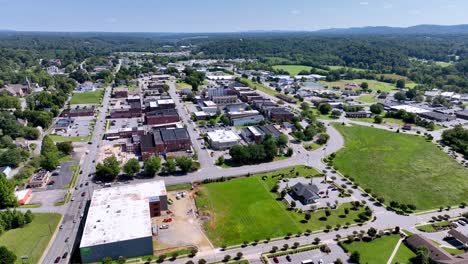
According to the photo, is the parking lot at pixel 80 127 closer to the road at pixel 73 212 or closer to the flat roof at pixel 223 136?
the road at pixel 73 212

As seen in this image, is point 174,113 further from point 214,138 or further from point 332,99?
point 332,99

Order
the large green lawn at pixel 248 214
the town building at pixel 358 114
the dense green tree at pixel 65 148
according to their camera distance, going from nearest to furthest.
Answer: the large green lawn at pixel 248 214 < the dense green tree at pixel 65 148 < the town building at pixel 358 114

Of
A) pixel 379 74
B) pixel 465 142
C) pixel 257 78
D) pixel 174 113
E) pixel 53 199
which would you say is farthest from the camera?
pixel 379 74

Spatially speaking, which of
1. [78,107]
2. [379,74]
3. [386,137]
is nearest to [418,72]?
[379,74]

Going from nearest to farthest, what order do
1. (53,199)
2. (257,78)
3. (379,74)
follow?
1. (53,199)
2. (257,78)
3. (379,74)

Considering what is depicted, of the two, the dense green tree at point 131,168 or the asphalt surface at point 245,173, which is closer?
the asphalt surface at point 245,173

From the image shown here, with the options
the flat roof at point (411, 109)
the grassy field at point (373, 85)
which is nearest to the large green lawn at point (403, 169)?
the flat roof at point (411, 109)
